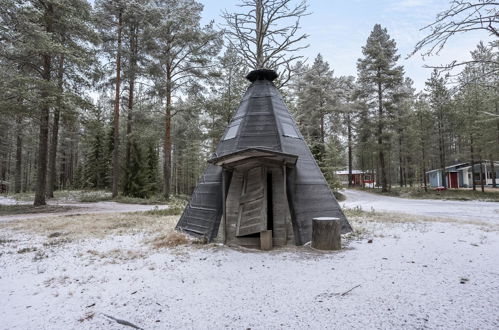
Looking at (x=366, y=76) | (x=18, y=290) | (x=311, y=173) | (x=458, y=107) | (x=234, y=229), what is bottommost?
(x=18, y=290)

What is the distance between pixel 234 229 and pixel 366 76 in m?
27.2

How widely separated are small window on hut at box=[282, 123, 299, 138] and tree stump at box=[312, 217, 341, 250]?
2.62m

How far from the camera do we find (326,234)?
5.20 m

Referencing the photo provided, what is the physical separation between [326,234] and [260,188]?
165 cm

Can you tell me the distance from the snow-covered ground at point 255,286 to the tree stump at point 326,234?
0.27 metres

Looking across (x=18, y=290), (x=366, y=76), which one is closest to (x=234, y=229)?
(x=18, y=290)

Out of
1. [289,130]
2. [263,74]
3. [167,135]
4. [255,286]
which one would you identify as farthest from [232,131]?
[167,135]

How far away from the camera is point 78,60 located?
12.3 metres

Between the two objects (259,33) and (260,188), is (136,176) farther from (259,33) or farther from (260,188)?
(260,188)

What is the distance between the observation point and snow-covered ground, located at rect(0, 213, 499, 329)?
2.77m

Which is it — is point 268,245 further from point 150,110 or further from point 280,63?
point 150,110

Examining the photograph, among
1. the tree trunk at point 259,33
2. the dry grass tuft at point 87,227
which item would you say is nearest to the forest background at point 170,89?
the tree trunk at point 259,33

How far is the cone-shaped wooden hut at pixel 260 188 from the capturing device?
559 centimetres

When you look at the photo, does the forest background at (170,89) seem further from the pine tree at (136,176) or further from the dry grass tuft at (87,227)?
the dry grass tuft at (87,227)
